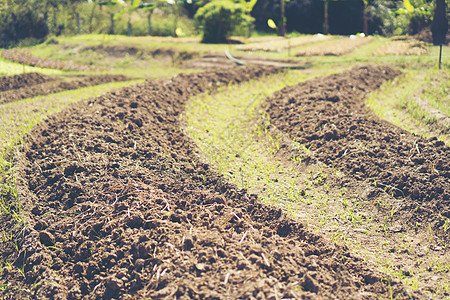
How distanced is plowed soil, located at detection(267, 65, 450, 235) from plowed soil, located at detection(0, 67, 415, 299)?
1.35m

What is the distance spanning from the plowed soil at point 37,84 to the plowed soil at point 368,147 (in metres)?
4.89

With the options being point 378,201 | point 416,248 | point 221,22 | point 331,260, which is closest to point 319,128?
point 378,201

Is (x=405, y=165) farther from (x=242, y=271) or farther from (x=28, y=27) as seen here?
(x=28, y=27)

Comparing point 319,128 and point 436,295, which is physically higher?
point 319,128

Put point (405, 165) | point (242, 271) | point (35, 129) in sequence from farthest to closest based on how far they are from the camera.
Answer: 1. point (35, 129)
2. point (405, 165)
3. point (242, 271)

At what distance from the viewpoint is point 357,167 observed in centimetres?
483

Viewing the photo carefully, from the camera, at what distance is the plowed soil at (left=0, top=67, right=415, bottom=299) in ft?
9.14

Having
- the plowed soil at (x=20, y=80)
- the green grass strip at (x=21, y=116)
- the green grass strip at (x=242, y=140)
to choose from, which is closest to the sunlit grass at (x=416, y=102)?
the green grass strip at (x=242, y=140)

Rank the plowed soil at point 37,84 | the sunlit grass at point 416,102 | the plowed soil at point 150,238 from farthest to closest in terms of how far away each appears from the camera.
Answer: the plowed soil at point 37,84
the sunlit grass at point 416,102
the plowed soil at point 150,238

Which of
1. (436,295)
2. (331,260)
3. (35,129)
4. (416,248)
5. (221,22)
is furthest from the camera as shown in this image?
(221,22)

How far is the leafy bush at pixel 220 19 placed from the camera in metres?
16.6

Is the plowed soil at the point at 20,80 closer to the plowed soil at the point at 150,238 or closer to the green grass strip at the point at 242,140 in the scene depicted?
the green grass strip at the point at 242,140

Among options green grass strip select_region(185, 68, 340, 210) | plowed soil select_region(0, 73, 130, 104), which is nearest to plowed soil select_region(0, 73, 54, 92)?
plowed soil select_region(0, 73, 130, 104)

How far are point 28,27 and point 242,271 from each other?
50.2 ft
